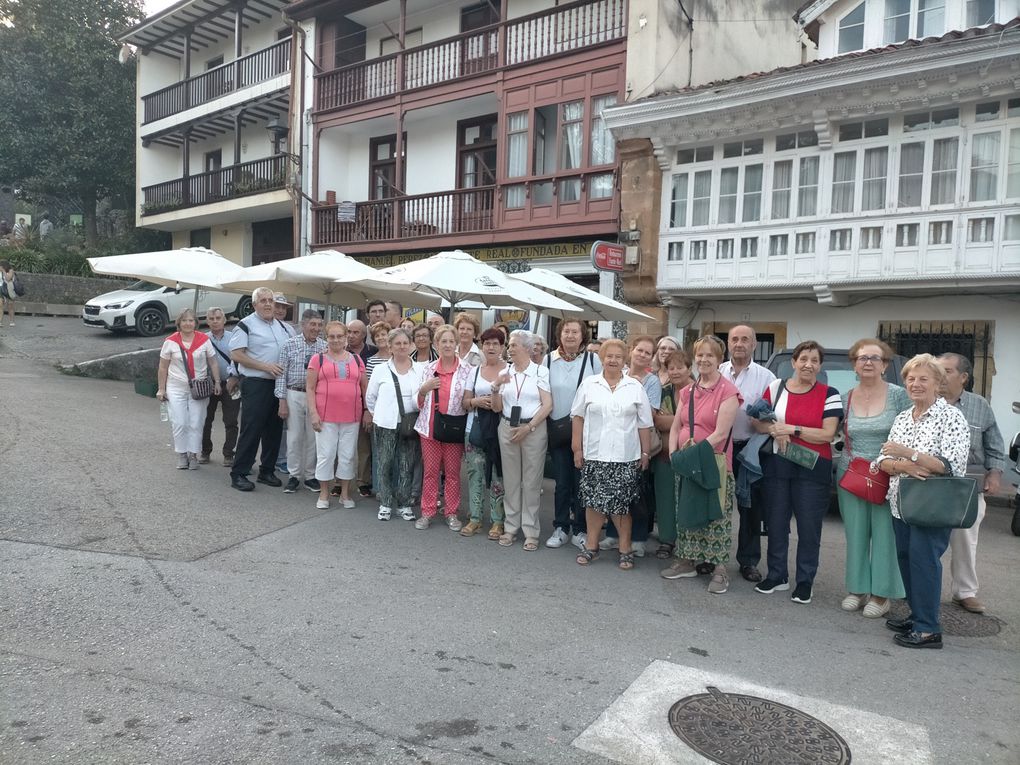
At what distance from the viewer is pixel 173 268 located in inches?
363

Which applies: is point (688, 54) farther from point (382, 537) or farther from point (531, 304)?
point (382, 537)

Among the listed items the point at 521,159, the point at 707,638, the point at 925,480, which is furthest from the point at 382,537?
the point at 521,159

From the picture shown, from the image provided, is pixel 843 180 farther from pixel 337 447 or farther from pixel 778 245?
pixel 337 447

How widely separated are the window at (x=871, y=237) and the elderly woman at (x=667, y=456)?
8.23 meters

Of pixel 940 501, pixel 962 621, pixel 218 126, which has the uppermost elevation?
pixel 218 126

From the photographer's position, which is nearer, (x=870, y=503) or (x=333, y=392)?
(x=870, y=503)

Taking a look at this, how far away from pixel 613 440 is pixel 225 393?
5241mm

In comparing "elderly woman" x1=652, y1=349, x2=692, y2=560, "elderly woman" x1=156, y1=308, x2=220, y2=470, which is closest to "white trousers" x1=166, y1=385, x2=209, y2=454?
"elderly woman" x1=156, y1=308, x2=220, y2=470

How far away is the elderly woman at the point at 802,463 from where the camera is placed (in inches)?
201

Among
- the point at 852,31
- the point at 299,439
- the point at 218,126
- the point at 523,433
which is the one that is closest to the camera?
the point at 523,433

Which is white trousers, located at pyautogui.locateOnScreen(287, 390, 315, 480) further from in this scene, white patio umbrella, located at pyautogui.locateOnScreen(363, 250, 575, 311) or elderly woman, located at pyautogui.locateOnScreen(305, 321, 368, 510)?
white patio umbrella, located at pyautogui.locateOnScreen(363, 250, 575, 311)

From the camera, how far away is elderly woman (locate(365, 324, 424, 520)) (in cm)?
687

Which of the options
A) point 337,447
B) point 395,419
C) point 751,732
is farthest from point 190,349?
point 751,732

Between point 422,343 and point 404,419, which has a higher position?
point 422,343
